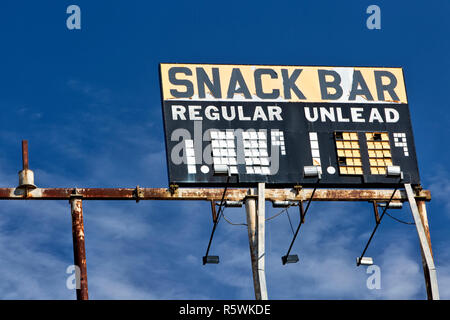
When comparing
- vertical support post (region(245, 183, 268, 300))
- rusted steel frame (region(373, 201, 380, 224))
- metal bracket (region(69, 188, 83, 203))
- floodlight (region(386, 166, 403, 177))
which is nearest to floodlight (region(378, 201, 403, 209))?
rusted steel frame (region(373, 201, 380, 224))

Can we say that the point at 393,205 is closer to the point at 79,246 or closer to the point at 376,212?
the point at 376,212

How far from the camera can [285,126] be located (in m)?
34.1

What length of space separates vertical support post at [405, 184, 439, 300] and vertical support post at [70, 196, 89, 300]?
407 inches

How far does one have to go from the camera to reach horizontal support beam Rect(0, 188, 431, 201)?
107 feet

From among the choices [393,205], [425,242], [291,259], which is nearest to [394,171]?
[393,205]

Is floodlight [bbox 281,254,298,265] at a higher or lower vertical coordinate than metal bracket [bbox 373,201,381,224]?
lower

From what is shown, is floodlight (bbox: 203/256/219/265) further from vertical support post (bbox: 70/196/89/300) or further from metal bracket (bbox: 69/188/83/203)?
metal bracket (bbox: 69/188/83/203)

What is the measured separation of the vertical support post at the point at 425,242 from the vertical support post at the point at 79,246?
10339 millimetres

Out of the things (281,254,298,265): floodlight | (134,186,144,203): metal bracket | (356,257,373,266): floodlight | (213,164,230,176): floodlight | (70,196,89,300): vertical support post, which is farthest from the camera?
(356,257,373,266): floodlight

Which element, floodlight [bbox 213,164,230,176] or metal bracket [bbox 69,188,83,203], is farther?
metal bracket [bbox 69,188,83,203]

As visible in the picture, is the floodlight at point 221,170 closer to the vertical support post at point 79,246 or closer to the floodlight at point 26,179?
the vertical support post at point 79,246

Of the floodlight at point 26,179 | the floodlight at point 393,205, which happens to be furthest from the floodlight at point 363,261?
the floodlight at point 26,179

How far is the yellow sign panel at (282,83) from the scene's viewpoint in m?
34.2
